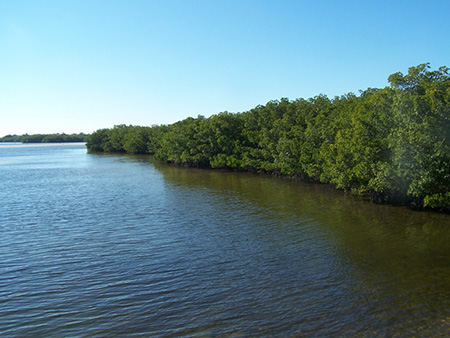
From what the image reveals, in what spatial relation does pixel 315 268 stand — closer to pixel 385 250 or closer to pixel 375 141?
pixel 385 250

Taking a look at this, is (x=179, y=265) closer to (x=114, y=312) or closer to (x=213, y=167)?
(x=114, y=312)

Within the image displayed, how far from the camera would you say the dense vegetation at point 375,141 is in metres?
20.4

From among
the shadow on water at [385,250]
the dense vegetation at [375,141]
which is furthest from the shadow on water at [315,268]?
the dense vegetation at [375,141]

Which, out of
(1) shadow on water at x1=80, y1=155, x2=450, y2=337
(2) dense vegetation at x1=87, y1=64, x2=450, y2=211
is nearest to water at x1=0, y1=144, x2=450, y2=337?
(1) shadow on water at x1=80, y1=155, x2=450, y2=337

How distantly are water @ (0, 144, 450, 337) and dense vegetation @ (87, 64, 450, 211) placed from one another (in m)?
2.00

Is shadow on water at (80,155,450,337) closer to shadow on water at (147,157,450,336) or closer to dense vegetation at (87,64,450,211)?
shadow on water at (147,157,450,336)

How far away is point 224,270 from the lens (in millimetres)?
13461

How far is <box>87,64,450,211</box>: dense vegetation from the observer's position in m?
20.4

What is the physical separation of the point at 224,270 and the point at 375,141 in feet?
52.2

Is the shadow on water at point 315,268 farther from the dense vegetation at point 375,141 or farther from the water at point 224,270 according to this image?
the dense vegetation at point 375,141

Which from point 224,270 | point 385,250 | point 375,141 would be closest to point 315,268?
point 224,270

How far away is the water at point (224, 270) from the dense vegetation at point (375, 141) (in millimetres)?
2003

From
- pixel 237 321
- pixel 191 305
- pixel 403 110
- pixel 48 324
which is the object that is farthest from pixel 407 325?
pixel 403 110

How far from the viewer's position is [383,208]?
24.3 metres
